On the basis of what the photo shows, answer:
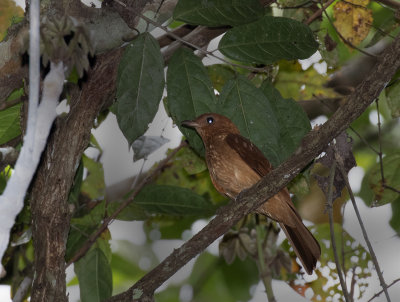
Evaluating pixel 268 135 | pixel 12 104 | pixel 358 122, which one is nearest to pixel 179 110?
pixel 268 135

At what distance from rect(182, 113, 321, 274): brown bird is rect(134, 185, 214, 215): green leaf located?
12 centimetres

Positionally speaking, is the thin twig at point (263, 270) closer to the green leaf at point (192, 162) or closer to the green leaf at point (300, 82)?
the green leaf at point (192, 162)

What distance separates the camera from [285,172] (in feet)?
6.40

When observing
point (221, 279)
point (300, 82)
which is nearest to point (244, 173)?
point (300, 82)

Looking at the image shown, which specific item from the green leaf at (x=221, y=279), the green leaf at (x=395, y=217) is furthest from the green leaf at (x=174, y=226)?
the green leaf at (x=395, y=217)

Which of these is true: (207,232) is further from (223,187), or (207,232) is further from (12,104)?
(12,104)

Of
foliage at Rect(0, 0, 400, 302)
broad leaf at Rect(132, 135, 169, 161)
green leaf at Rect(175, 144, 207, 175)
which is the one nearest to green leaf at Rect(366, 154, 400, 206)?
foliage at Rect(0, 0, 400, 302)

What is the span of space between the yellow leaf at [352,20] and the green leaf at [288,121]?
37.6 inches

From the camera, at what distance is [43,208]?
2.26 meters

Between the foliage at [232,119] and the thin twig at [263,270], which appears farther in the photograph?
the thin twig at [263,270]

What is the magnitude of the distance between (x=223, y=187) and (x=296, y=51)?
0.65m

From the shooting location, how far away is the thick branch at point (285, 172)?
6.06ft

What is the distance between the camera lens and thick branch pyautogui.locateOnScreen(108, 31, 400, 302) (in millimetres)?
1847

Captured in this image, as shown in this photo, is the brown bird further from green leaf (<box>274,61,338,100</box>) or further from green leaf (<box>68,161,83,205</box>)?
green leaf (<box>274,61,338,100</box>)
